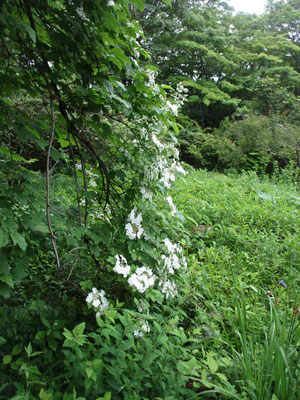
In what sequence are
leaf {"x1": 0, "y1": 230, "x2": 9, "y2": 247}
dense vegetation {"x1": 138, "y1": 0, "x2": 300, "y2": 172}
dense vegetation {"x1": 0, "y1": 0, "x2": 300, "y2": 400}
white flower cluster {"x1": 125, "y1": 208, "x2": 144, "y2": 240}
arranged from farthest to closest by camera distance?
dense vegetation {"x1": 138, "y1": 0, "x2": 300, "y2": 172}
white flower cluster {"x1": 125, "y1": 208, "x2": 144, "y2": 240}
dense vegetation {"x1": 0, "y1": 0, "x2": 300, "y2": 400}
leaf {"x1": 0, "y1": 230, "x2": 9, "y2": 247}

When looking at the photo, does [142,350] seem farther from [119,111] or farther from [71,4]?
[71,4]

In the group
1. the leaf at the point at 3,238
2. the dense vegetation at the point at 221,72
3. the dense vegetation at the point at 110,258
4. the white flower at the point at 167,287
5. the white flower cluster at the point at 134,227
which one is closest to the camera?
the leaf at the point at 3,238

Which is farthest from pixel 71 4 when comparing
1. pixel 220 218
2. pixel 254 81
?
pixel 254 81

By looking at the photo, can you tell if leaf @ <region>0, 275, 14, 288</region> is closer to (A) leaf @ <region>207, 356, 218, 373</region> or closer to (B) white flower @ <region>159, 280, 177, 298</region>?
(B) white flower @ <region>159, 280, 177, 298</region>

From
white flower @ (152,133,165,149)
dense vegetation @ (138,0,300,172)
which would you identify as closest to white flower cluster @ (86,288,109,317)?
white flower @ (152,133,165,149)

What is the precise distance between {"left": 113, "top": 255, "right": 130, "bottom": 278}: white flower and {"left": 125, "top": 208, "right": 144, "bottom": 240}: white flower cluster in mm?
108

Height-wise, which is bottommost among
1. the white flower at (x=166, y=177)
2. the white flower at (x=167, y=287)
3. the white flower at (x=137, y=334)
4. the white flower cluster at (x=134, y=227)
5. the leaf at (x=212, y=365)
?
the leaf at (x=212, y=365)

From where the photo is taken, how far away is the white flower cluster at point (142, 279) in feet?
4.53

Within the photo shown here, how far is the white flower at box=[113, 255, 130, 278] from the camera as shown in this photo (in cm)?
136

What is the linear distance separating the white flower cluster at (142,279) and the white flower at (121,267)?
33 millimetres

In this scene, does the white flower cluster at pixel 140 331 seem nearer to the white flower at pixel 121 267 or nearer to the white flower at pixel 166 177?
the white flower at pixel 121 267

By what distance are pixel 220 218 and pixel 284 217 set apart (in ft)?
2.26

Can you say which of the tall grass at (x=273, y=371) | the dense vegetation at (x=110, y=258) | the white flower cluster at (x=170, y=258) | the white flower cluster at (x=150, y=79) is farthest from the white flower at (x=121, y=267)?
the white flower cluster at (x=150, y=79)

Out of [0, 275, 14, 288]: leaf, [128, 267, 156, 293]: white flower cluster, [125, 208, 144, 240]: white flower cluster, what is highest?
[125, 208, 144, 240]: white flower cluster
